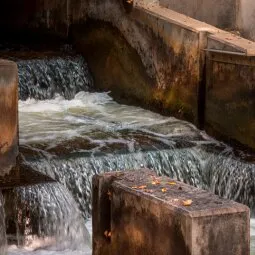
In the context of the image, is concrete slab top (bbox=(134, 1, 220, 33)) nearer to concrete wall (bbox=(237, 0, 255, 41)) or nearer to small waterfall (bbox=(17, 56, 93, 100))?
concrete wall (bbox=(237, 0, 255, 41))

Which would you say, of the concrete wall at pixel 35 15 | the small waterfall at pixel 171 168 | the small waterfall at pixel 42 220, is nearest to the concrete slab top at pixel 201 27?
the small waterfall at pixel 171 168

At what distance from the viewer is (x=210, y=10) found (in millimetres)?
13219

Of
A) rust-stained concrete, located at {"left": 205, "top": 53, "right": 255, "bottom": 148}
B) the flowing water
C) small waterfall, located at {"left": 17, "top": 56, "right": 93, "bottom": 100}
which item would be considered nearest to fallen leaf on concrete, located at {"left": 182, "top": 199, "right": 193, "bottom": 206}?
the flowing water

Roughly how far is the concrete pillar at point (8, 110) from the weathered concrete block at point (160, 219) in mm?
1961

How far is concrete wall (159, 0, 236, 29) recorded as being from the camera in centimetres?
1288

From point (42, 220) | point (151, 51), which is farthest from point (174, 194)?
point (151, 51)

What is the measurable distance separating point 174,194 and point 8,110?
9.06ft

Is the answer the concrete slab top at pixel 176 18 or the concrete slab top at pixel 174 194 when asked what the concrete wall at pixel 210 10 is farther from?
the concrete slab top at pixel 174 194

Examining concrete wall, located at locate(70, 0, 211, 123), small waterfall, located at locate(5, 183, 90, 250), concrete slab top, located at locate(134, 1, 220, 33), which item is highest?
concrete slab top, located at locate(134, 1, 220, 33)

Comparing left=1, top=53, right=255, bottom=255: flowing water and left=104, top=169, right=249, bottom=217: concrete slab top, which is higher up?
left=104, top=169, right=249, bottom=217: concrete slab top

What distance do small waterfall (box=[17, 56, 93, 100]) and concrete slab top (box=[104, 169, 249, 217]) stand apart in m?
7.06

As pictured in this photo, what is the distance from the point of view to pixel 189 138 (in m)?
11.0

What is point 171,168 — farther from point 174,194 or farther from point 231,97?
point 174,194

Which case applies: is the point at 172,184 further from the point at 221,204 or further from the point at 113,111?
the point at 113,111
